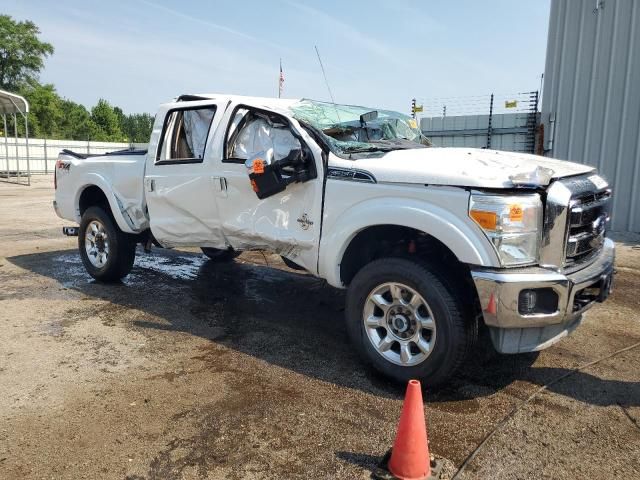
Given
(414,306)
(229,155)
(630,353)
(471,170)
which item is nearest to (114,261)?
(229,155)

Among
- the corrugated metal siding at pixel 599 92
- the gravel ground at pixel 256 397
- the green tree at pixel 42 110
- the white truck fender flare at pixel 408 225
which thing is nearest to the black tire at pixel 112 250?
the gravel ground at pixel 256 397

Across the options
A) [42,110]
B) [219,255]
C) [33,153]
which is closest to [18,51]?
[42,110]

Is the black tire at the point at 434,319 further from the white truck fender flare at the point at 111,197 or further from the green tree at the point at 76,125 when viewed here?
the green tree at the point at 76,125

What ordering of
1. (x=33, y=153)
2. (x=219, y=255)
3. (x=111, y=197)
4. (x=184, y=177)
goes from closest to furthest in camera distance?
(x=184, y=177)
(x=111, y=197)
(x=219, y=255)
(x=33, y=153)

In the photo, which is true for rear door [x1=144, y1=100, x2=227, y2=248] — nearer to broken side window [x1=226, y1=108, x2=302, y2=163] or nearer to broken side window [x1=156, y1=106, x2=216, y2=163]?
broken side window [x1=156, y1=106, x2=216, y2=163]

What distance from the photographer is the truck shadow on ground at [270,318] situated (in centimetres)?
366

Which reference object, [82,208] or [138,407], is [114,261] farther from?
[138,407]

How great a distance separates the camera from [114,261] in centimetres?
600

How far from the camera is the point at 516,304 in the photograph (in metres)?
3.11

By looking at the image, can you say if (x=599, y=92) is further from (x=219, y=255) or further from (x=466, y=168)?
(x=466, y=168)

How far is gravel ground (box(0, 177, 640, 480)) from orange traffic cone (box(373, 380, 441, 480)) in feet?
0.56

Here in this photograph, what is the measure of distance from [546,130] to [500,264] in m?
9.03

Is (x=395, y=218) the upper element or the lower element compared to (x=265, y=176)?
lower

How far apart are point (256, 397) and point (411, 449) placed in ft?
4.08
